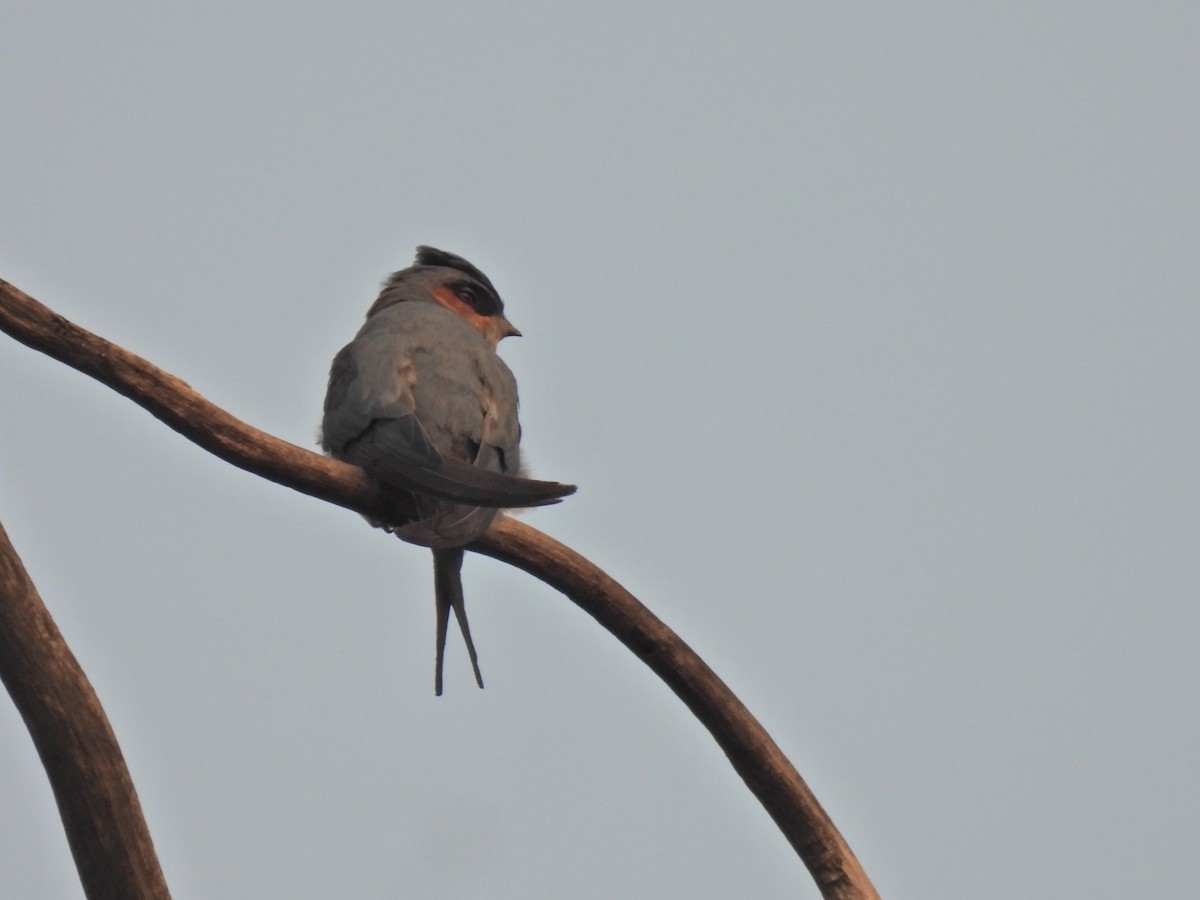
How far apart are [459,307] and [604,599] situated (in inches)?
124

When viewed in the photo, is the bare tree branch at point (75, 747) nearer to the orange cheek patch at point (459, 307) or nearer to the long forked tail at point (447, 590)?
the long forked tail at point (447, 590)

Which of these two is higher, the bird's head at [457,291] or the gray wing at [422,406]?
the bird's head at [457,291]

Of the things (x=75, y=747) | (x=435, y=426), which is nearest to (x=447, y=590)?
(x=435, y=426)

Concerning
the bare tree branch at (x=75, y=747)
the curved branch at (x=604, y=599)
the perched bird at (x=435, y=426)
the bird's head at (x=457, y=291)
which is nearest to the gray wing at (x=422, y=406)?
the perched bird at (x=435, y=426)

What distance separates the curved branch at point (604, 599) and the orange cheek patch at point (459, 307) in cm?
263

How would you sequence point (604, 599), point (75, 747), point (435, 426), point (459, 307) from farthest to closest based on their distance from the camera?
point (459, 307) < point (435, 426) < point (604, 599) < point (75, 747)

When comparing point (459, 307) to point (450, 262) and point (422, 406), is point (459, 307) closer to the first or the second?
point (450, 262)

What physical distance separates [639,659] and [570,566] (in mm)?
366

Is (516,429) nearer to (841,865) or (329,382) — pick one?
(329,382)

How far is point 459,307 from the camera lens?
7328 millimetres

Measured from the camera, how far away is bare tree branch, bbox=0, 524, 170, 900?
3713 mm

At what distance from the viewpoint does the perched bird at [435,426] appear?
468 cm

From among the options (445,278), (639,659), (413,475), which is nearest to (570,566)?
(639,659)

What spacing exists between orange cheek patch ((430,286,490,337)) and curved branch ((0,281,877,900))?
2631 mm
